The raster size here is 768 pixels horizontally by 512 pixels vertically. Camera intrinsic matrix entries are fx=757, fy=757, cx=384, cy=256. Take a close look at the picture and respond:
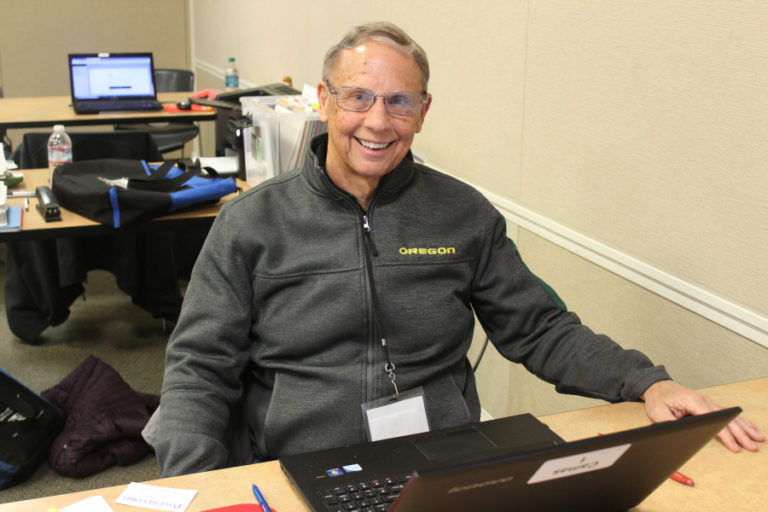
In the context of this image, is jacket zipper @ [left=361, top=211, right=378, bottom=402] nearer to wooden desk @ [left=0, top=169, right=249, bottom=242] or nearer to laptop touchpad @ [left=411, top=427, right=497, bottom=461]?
laptop touchpad @ [left=411, top=427, right=497, bottom=461]

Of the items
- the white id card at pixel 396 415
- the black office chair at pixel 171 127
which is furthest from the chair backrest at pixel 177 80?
the white id card at pixel 396 415

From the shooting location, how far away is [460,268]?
1.49 metres

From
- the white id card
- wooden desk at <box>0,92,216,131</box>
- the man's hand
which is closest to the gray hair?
the white id card

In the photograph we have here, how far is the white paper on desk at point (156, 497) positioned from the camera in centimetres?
99

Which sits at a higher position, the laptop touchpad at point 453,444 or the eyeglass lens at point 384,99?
the eyeglass lens at point 384,99

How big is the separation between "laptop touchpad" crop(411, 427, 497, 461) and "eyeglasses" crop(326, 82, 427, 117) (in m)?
0.60

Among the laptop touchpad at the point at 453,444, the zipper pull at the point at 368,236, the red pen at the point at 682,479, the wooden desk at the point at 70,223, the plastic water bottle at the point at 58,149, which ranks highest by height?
the zipper pull at the point at 368,236

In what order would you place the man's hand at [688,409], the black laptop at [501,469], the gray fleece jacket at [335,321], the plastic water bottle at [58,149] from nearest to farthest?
1. the black laptop at [501,469]
2. the man's hand at [688,409]
3. the gray fleece jacket at [335,321]
4. the plastic water bottle at [58,149]

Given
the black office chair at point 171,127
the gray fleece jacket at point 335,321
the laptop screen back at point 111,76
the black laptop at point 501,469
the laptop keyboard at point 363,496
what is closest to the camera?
the black laptop at point 501,469

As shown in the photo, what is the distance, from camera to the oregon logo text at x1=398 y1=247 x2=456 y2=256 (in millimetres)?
1445

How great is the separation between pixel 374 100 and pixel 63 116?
331 centimetres

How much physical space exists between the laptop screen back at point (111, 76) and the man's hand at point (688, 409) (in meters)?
3.78

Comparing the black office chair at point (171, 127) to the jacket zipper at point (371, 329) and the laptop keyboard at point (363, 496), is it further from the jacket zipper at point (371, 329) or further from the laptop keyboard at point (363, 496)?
the laptop keyboard at point (363, 496)

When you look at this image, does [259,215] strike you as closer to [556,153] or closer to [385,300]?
[385,300]
